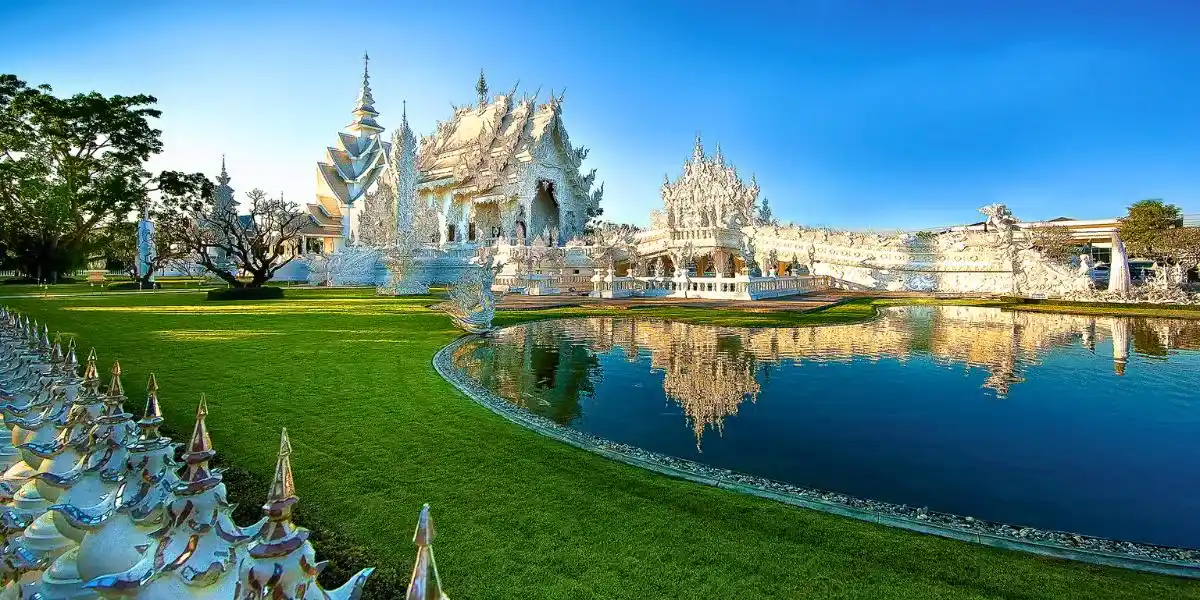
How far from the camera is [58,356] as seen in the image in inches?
141

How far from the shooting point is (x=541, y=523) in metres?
2.96

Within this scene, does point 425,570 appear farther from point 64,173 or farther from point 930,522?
point 64,173

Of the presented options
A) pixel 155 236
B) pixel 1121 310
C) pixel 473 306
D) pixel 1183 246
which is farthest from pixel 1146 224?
pixel 155 236

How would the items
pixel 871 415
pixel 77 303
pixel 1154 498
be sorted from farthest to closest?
pixel 77 303, pixel 871 415, pixel 1154 498

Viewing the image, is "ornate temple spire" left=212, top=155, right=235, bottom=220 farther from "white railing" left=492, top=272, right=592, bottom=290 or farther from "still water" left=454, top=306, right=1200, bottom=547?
"still water" left=454, top=306, right=1200, bottom=547

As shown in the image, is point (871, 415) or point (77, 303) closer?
point (871, 415)

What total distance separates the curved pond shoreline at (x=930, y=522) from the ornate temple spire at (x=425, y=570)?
2.65 metres

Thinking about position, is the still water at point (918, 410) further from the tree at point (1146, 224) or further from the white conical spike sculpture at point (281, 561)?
the tree at point (1146, 224)

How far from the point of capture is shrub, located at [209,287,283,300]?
18281 mm

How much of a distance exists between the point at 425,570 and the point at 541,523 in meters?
2.02

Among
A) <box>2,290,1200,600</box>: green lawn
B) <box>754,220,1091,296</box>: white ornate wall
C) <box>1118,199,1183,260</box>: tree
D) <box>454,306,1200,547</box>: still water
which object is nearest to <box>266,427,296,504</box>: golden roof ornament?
<box>2,290,1200,600</box>: green lawn

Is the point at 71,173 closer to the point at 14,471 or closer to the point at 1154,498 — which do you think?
the point at 14,471

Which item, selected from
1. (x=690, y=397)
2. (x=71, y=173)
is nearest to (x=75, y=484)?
(x=690, y=397)

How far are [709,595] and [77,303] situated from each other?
70.2 feet
